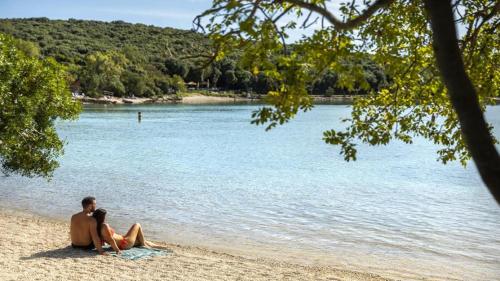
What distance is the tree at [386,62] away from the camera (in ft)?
11.1

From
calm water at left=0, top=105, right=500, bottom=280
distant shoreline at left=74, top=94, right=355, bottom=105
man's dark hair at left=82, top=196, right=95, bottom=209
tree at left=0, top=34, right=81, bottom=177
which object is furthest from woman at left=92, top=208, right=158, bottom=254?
distant shoreline at left=74, top=94, right=355, bottom=105

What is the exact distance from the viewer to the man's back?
1136cm

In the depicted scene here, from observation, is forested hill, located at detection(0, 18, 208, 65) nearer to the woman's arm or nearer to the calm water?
the calm water

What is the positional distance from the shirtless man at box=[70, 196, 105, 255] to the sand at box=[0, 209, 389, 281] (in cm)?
16

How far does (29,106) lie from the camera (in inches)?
512

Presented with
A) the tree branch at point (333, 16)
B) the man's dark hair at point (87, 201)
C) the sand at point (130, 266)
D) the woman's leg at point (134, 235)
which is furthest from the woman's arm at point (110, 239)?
the tree branch at point (333, 16)

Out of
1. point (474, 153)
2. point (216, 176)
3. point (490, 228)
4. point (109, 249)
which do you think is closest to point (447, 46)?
point (474, 153)

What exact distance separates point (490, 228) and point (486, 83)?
1230cm

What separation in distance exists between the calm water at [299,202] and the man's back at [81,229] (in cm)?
400

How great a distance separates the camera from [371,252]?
1448cm

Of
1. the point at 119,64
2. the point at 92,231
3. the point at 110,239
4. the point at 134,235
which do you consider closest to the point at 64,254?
the point at 92,231

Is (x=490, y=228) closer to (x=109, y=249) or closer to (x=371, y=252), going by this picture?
(x=371, y=252)

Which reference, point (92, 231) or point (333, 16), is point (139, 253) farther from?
point (333, 16)

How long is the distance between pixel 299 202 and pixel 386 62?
16.2 meters
